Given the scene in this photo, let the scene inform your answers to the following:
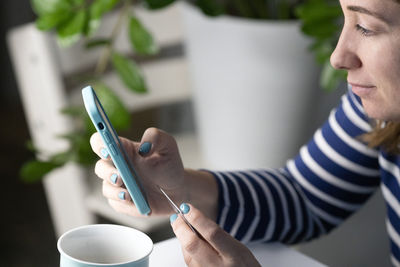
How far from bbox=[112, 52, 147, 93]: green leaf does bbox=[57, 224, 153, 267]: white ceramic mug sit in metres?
0.57

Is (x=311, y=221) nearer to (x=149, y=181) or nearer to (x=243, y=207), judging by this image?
(x=243, y=207)

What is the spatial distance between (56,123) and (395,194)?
70cm

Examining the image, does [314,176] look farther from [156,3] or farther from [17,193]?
[17,193]

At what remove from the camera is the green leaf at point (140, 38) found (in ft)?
3.84

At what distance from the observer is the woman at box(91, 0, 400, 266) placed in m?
0.66

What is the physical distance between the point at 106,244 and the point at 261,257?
0.75ft

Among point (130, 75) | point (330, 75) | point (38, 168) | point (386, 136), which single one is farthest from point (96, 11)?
point (386, 136)

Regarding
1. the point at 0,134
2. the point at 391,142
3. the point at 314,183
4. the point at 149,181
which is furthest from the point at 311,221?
the point at 0,134

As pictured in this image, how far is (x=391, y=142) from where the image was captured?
880 mm

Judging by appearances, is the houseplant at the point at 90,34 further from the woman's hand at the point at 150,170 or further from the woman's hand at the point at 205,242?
the woman's hand at the point at 205,242

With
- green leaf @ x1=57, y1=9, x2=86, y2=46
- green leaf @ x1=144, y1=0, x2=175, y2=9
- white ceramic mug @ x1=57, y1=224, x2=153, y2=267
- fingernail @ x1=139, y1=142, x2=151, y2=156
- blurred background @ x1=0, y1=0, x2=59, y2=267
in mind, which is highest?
green leaf @ x1=144, y1=0, x2=175, y2=9

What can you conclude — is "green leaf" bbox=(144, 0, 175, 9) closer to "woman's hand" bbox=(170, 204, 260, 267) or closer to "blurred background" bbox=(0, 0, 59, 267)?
"woman's hand" bbox=(170, 204, 260, 267)

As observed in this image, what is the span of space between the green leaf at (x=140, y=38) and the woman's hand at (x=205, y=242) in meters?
0.57

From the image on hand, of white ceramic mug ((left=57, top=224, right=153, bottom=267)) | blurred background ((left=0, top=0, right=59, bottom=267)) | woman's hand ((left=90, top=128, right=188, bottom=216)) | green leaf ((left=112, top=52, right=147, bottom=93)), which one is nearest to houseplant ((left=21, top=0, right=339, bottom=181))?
green leaf ((left=112, top=52, right=147, bottom=93))
